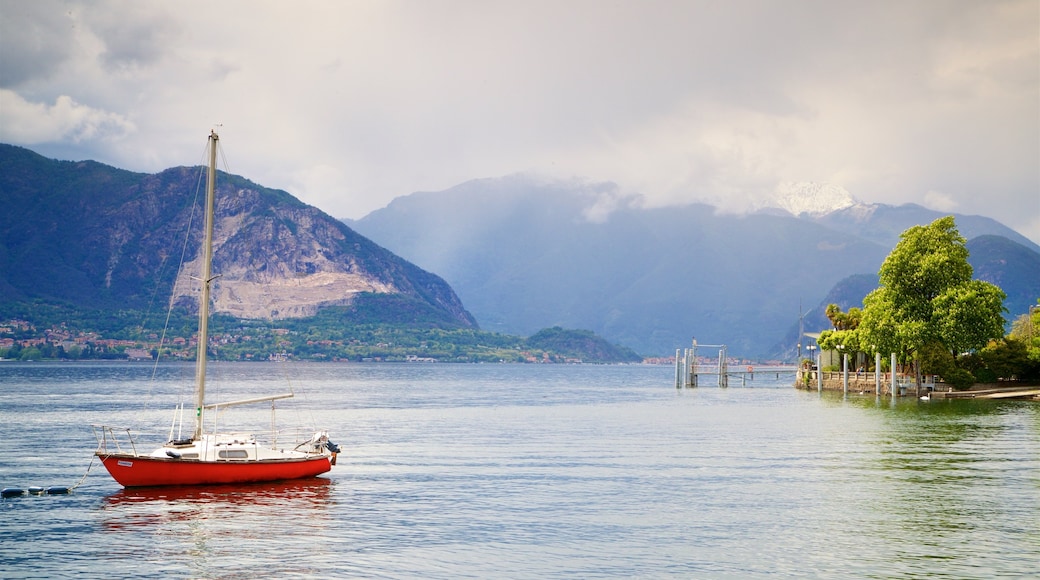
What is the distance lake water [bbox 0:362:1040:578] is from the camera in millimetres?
33250

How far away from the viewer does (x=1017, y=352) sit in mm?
124812

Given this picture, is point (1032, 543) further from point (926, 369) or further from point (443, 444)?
point (926, 369)

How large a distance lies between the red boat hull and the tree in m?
87.5

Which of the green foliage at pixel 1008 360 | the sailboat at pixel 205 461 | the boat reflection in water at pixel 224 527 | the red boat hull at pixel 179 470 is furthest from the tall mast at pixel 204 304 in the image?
the green foliage at pixel 1008 360

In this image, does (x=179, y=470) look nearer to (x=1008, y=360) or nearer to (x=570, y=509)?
(x=570, y=509)

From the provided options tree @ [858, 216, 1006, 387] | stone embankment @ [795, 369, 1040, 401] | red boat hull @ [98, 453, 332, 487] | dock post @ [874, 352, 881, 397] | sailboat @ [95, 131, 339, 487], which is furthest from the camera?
dock post @ [874, 352, 881, 397]

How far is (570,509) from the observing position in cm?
4288

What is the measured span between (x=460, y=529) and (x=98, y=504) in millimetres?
17048

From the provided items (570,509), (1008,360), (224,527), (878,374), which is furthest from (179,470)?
(1008,360)

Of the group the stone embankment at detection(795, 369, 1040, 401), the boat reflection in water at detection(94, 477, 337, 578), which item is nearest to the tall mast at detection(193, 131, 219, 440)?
the boat reflection in water at detection(94, 477, 337, 578)

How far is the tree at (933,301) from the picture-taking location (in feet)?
370

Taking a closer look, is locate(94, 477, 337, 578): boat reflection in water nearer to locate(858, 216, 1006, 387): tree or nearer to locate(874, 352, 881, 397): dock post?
locate(858, 216, 1006, 387): tree

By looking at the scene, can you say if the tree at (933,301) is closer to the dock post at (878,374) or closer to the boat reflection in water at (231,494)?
the dock post at (878,374)

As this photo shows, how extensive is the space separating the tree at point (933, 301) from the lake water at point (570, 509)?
100ft
